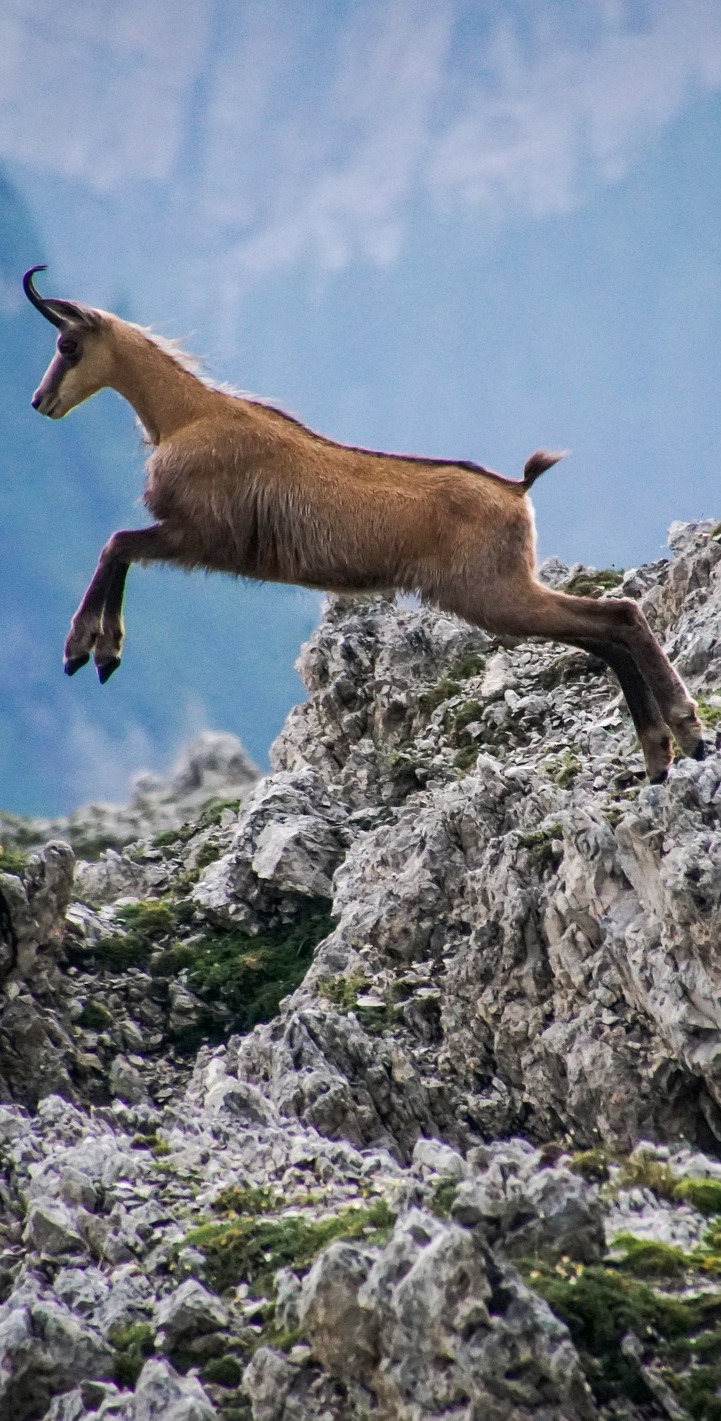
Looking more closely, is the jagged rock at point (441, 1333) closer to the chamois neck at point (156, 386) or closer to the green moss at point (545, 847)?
the green moss at point (545, 847)

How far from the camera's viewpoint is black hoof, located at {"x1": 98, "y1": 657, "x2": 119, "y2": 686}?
9.93 metres

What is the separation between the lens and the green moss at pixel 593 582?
1925cm

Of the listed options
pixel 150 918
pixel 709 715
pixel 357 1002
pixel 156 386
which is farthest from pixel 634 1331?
pixel 150 918

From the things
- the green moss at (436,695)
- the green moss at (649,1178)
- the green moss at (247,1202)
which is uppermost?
the green moss at (436,695)

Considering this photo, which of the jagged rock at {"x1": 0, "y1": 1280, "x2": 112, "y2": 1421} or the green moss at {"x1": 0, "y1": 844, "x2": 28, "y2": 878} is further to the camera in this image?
the green moss at {"x1": 0, "y1": 844, "x2": 28, "y2": 878}

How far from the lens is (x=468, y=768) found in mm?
16250

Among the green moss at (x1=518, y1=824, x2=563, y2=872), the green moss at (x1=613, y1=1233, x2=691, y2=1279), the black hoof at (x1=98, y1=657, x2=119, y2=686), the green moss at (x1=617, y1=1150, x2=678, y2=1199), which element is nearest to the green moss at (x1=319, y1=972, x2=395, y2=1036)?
the green moss at (x1=518, y1=824, x2=563, y2=872)

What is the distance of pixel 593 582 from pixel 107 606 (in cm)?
1113

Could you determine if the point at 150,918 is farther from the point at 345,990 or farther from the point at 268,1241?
the point at 268,1241

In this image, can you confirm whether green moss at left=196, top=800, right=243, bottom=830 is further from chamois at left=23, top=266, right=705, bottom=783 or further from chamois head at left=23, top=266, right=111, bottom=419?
chamois head at left=23, top=266, right=111, bottom=419

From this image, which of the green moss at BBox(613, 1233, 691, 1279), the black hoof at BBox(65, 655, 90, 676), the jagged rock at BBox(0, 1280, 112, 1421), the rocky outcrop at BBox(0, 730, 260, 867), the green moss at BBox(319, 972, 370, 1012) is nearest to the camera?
the green moss at BBox(613, 1233, 691, 1279)

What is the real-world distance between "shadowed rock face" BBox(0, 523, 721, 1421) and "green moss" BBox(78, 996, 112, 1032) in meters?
0.09

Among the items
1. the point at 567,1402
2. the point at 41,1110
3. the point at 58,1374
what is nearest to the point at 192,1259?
the point at 58,1374

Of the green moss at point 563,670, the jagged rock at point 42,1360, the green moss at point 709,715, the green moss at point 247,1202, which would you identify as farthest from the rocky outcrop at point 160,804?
the jagged rock at point 42,1360
